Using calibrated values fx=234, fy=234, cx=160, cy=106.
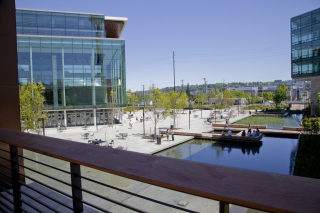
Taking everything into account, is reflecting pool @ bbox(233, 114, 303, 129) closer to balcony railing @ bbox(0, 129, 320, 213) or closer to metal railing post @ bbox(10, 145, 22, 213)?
metal railing post @ bbox(10, 145, 22, 213)

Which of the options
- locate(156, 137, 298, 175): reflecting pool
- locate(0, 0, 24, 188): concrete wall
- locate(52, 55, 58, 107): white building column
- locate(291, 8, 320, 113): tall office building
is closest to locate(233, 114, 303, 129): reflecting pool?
locate(291, 8, 320, 113): tall office building

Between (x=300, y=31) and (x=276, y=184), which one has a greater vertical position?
(x=300, y=31)

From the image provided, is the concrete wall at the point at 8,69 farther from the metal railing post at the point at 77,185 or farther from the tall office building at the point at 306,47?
the tall office building at the point at 306,47

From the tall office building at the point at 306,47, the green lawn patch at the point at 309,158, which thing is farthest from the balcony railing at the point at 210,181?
the tall office building at the point at 306,47

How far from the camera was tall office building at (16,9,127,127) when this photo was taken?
3138 cm

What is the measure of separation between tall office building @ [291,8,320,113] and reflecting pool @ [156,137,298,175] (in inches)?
737

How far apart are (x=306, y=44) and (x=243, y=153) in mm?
27058

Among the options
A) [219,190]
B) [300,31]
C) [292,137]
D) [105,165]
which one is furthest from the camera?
[300,31]

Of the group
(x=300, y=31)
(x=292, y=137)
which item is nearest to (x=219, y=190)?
(x=292, y=137)

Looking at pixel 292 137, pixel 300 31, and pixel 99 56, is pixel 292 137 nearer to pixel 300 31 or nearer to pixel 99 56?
pixel 300 31

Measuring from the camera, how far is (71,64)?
32.4m

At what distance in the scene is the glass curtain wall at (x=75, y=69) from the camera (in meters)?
31.1

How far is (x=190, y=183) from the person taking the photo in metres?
1.33

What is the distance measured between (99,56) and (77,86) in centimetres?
525
